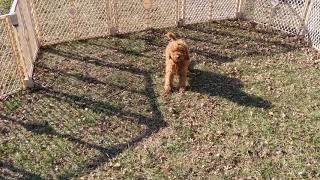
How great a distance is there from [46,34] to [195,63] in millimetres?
3870

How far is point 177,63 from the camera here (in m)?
7.16

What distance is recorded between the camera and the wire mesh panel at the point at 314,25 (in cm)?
902

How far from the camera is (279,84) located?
7938mm

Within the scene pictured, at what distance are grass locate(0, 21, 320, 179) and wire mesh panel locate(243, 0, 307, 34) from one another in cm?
81

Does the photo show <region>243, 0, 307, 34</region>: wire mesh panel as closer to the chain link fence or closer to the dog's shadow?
the chain link fence

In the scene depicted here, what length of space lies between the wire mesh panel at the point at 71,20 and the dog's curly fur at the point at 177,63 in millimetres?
2847

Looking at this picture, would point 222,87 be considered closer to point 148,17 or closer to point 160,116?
point 160,116

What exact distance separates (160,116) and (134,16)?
4.36m

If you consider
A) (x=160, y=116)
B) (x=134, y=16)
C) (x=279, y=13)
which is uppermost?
(x=134, y=16)

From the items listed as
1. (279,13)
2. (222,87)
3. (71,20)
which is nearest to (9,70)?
(71,20)

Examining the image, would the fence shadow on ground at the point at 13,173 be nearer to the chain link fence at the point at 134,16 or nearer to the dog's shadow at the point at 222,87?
the chain link fence at the point at 134,16

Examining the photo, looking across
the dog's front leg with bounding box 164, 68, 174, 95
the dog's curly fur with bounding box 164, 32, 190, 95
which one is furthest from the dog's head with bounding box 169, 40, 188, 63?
the dog's front leg with bounding box 164, 68, 174, 95

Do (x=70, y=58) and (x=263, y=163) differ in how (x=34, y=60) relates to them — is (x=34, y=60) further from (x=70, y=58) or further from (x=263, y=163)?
(x=263, y=163)

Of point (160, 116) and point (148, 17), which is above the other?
point (148, 17)
